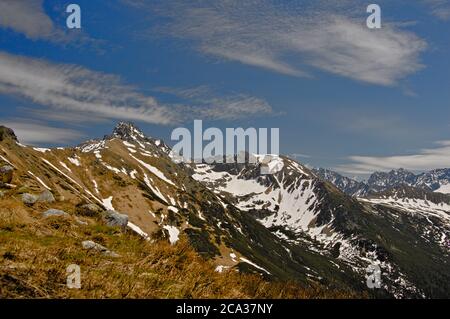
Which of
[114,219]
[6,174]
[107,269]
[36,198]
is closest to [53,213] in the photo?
[36,198]

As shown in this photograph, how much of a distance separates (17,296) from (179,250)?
6.80 meters

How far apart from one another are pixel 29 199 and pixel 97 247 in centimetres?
843

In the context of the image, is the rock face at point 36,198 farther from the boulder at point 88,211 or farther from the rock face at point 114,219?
the rock face at point 114,219

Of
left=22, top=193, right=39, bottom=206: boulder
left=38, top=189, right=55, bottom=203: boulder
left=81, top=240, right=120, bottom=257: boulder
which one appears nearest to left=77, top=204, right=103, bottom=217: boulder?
left=38, top=189, right=55, bottom=203: boulder

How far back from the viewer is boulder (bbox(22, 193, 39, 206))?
832 inches

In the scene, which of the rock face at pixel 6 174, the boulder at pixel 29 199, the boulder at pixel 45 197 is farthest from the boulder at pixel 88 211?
the rock face at pixel 6 174

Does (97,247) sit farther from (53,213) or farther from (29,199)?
(29,199)

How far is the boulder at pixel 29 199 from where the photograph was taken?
Result: 832 inches

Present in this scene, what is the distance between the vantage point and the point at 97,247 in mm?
15055

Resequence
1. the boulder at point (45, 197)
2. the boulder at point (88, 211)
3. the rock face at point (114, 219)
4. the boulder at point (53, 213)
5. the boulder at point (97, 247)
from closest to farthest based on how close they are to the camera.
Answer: the boulder at point (97, 247), the boulder at point (53, 213), the boulder at point (88, 211), the boulder at point (45, 197), the rock face at point (114, 219)

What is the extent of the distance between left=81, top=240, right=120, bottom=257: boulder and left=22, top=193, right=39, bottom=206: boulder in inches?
289

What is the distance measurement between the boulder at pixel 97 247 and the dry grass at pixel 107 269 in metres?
0.28
